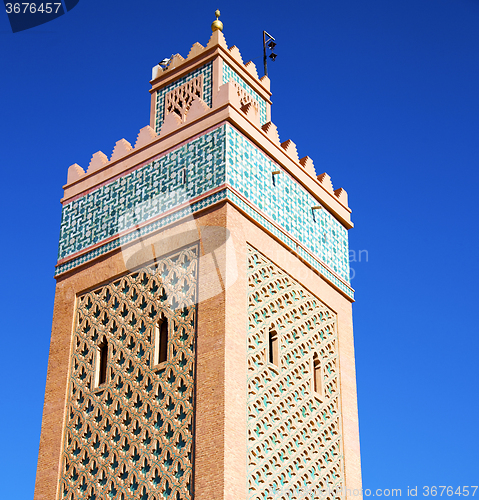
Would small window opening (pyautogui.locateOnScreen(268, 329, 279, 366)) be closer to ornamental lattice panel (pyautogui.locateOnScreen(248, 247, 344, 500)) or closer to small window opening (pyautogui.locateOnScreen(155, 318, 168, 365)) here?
ornamental lattice panel (pyautogui.locateOnScreen(248, 247, 344, 500))

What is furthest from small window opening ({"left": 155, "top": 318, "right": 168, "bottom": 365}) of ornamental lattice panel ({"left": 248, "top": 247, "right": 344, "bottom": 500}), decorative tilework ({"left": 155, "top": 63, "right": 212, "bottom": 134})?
decorative tilework ({"left": 155, "top": 63, "right": 212, "bottom": 134})

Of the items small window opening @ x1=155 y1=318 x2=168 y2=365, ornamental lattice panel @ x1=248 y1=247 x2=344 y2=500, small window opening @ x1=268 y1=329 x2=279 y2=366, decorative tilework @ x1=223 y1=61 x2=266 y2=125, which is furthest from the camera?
decorative tilework @ x1=223 y1=61 x2=266 y2=125

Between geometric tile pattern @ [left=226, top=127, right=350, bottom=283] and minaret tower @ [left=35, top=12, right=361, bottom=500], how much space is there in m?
0.02

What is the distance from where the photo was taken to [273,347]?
9062 millimetres

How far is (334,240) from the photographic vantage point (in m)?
10.8

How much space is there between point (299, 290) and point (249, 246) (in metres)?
0.96

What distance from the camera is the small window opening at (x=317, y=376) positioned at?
955cm

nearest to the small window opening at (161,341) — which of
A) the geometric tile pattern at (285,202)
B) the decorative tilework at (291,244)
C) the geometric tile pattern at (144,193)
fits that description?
the geometric tile pattern at (144,193)

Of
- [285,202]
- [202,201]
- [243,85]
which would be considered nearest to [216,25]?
[243,85]

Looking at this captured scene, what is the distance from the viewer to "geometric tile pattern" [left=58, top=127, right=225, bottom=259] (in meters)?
9.37

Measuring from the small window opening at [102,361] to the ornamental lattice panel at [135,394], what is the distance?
44 millimetres

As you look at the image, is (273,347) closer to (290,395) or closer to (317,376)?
(290,395)

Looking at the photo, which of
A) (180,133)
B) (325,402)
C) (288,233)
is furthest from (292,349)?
(180,133)

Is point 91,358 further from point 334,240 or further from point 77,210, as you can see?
point 334,240
